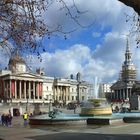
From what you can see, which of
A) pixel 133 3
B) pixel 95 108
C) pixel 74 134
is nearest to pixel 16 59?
pixel 133 3

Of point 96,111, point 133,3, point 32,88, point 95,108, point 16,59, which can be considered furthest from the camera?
point 32,88

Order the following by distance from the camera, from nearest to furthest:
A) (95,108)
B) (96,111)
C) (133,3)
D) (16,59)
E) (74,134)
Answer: (133,3), (16,59), (74,134), (96,111), (95,108)

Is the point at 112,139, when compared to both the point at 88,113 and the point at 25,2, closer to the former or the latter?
the point at 25,2

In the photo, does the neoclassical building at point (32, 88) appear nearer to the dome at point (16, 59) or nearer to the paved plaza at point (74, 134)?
the paved plaza at point (74, 134)

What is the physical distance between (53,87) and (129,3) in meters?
185

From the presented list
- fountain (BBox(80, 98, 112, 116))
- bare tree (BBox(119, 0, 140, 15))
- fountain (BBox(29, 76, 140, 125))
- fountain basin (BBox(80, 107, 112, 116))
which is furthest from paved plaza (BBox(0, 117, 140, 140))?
bare tree (BBox(119, 0, 140, 15))

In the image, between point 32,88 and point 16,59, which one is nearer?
point 16,59

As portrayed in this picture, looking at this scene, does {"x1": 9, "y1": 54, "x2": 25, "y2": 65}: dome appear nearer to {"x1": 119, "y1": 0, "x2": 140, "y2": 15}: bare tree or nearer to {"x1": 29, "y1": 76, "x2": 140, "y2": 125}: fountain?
{"x1": 119, "y1": 0, "x2": 140, "y2": 15}: bare tree

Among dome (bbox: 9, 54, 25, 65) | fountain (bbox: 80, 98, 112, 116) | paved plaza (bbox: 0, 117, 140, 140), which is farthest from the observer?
fountain (bbox: 80, 98, 112, 116)

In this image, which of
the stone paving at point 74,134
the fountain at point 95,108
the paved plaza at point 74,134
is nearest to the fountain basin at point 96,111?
the fountain at point 95,108

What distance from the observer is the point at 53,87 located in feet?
639

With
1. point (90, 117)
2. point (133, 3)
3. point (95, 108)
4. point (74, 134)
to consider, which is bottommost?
point (74, 134)

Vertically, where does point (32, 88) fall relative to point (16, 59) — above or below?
above

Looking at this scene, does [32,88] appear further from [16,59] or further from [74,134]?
[16,59]
